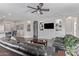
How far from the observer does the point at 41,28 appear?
279cm

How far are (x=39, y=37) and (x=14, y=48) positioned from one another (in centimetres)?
54

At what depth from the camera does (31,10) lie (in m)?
2.72

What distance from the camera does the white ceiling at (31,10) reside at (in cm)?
268

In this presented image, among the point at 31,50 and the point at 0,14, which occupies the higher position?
the point at 0,14

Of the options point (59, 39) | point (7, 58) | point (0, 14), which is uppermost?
point (0, 14)

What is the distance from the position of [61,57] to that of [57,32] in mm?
493

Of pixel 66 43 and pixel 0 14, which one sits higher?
pixel 0 14

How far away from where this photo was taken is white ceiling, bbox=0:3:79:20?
268 centimetres

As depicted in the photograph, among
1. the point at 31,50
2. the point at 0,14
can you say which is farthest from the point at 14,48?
the point at 0,14

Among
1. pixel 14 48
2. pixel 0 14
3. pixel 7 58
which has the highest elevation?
pixel 0 14

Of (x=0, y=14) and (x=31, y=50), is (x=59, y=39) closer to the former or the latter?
(x=31, y=50)

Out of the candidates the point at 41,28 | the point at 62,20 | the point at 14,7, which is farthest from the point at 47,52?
the point at 14,7

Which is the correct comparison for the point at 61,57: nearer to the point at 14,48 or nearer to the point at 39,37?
the point at 39,37

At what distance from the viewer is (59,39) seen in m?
2.75
